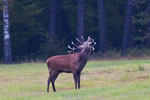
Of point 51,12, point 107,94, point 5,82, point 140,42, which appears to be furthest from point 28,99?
point 140,42

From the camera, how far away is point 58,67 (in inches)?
794

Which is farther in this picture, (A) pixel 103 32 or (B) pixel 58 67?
(A) pixel 103 32

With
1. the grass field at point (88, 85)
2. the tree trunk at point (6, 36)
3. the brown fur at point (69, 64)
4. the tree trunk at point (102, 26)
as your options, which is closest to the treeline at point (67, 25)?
the tree trunk at point (102, 26)

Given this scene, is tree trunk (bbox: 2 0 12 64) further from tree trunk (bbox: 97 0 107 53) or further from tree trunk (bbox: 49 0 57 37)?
tree trunk (bbox: 97 0 107 53)

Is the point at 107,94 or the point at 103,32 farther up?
the point at 107,94

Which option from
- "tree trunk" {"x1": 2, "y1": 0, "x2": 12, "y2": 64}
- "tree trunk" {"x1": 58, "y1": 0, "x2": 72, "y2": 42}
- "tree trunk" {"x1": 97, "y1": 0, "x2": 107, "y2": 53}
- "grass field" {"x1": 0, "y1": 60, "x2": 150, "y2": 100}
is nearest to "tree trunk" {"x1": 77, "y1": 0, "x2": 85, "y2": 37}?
"tree trunk" {"x1": 97, "y1": 0, "x2": 107, "y2": 53}

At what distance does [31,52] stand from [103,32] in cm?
693

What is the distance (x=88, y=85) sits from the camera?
2181 cm

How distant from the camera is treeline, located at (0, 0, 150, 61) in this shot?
147 feet

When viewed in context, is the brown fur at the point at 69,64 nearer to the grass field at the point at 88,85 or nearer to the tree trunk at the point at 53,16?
the grass field at the point at 88,85

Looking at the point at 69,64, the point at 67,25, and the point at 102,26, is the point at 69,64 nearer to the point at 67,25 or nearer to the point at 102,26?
the point at 102,26

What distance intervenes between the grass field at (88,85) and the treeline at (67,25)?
16682 mm

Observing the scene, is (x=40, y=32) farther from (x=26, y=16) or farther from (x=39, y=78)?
(x=39, y=78)

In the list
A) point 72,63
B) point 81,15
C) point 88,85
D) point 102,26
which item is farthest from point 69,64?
Answer: point 102,26
